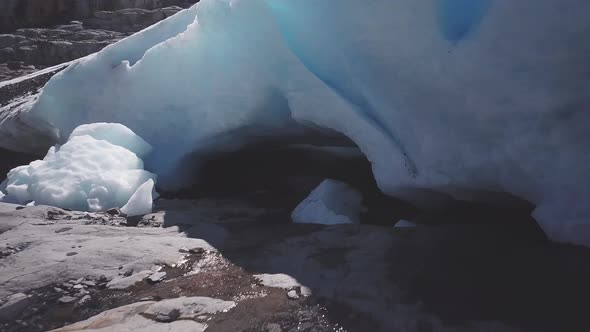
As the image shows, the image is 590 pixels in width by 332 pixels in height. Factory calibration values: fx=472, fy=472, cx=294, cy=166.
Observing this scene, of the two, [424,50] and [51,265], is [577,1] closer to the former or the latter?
[424,50]

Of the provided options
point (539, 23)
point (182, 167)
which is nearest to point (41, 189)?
point (182, 167)

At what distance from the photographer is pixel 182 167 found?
4.34m

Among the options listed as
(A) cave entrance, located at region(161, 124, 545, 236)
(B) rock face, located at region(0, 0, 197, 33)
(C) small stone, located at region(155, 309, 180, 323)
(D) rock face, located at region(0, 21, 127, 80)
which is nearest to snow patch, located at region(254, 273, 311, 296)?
(C) small stone, located at region(155, 309, 180, 323)

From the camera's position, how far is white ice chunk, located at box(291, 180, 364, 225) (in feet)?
10.2

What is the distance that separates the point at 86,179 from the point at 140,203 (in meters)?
0.57

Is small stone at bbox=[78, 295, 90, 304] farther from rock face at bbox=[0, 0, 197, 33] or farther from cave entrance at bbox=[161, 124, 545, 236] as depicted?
rock face at bbox=[0, 0, 197, 33]

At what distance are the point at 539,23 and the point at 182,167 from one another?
316 cm

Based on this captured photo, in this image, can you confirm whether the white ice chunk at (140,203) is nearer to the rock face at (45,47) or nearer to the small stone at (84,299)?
the small stone at (84,299)

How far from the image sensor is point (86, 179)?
3629mm

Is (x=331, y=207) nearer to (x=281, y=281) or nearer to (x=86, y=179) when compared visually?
(x=281, y=281)

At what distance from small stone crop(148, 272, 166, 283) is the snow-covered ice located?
1.22 metres

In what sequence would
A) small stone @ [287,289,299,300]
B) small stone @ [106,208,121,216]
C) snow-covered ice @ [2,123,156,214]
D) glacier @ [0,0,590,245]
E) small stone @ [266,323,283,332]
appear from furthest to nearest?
snow-covered ice @ [2,123,156,214] → small stone @ [106,208,121,216] → glacier @ [0,0,590,245] → small stone @ [287,289,299,300] → small stone @ [266,323,283,332]

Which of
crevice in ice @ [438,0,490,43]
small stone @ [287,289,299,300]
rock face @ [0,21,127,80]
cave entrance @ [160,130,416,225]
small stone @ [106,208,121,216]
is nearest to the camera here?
small stone @ [287,289,299,300]

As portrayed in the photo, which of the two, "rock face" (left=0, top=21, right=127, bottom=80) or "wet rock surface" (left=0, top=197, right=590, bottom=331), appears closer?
"wet rock surface" (left=0, top=197, right=590, bottom=331)
